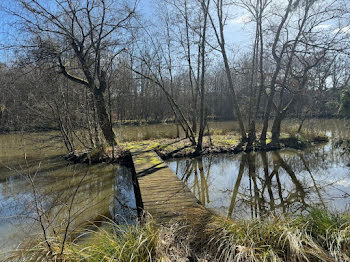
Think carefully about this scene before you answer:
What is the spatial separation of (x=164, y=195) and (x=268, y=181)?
3.71 meters

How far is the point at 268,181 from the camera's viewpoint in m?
6.77

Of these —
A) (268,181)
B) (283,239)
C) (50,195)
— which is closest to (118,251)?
(283,239)

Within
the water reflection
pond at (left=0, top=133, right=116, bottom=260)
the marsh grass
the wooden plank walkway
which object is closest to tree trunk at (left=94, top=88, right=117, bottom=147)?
pond at (left=0, top=133, right=116, bottom=260)

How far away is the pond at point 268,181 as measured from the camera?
4.93 m

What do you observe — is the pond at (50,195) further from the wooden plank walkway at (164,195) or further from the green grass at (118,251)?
the wooden plank walkway at (164,195)

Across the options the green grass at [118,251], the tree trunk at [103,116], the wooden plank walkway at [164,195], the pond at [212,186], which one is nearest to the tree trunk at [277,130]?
the pond at [212,186]

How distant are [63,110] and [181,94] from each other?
69.2 feet

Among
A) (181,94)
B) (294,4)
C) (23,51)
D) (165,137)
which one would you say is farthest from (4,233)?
(181,94)

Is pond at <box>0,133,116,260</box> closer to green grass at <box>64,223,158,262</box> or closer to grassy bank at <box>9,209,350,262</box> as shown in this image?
green grass at <box>64,223,158,262</box>

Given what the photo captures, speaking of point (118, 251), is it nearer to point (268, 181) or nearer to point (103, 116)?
point (268, 181)

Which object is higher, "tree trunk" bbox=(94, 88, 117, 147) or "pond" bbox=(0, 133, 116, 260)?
"tree trunk" bbox=(94, 88, 117, 147)

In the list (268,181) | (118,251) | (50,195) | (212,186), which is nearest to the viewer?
(118,251)

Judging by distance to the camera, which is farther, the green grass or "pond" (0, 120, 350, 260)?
"pond" (0, 120, 350, 260)

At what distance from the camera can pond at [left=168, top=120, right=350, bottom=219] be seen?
194 inches
